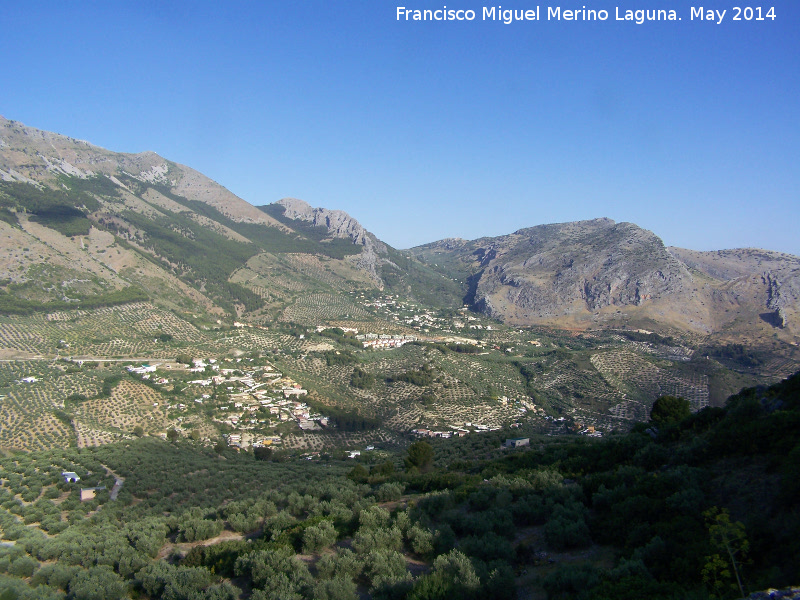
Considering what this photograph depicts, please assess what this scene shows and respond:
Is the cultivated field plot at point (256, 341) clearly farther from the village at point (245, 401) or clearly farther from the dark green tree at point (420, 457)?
the dark green tree at point (420, 457)

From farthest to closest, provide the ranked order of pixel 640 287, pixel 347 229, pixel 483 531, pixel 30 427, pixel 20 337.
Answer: pixel 347 229 < pixel 640 287 < pixel 20 337 < pixel 30 427 < pixel 483 531

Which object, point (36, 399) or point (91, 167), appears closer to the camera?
point (36, 399)

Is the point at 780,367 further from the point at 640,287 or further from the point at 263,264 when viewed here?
the point at 263,264

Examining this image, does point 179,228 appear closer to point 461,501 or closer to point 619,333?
point 619,333

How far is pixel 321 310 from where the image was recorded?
8788 cm

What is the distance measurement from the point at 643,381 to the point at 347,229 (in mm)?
118493

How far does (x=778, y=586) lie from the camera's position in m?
6.68

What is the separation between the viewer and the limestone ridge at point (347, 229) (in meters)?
135

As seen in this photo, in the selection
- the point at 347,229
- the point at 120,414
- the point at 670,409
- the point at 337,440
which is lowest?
the point at 337,440

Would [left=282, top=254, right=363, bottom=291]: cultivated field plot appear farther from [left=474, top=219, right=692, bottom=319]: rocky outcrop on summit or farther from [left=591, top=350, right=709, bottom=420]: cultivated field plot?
[left=591, top=350, right=709, bottom=420]: cultivated field plot

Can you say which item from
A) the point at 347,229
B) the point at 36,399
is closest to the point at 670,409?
the point at 36,399

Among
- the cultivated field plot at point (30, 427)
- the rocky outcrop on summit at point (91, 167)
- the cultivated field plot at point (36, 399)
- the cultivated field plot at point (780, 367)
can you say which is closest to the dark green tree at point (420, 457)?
the cultivated field plot at point (30, 427)

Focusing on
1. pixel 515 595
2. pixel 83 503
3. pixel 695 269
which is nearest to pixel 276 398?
pixel 83 503

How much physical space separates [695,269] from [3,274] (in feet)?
477
